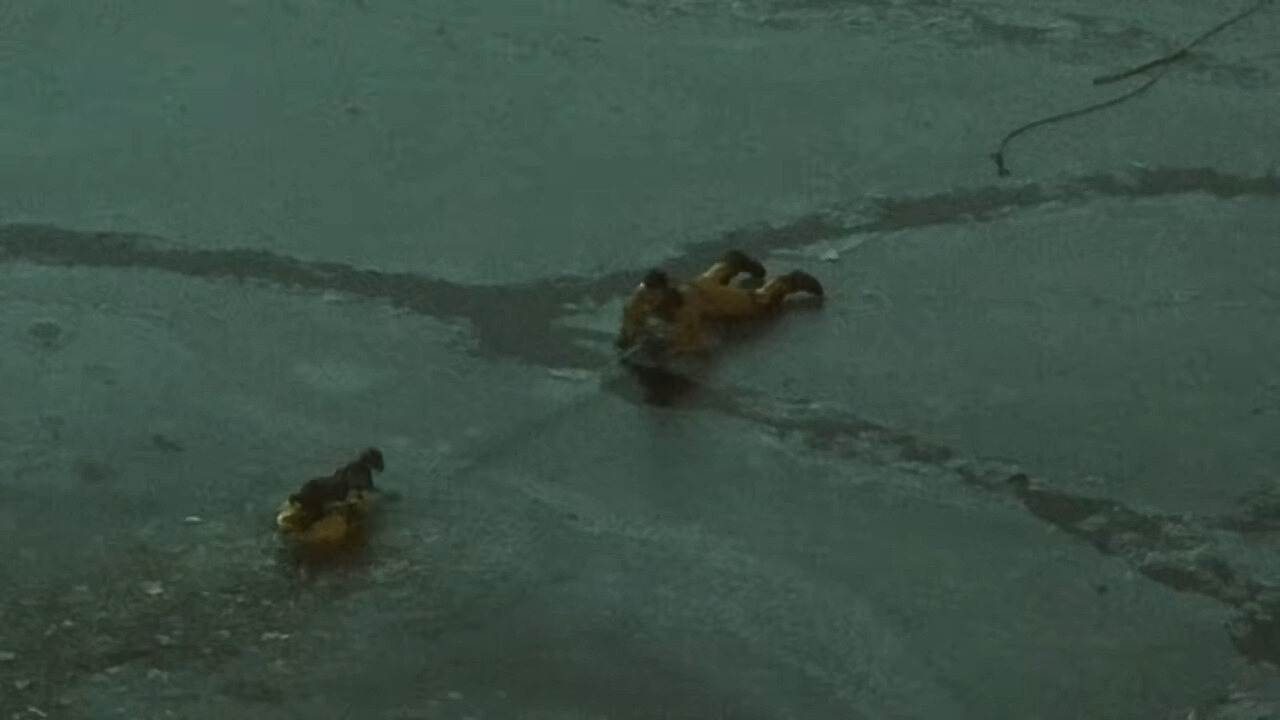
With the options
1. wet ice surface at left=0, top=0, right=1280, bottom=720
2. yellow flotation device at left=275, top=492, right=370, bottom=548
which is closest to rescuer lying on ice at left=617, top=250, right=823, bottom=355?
wet ice surface at left=0, top=0, right=1280, bottom=720

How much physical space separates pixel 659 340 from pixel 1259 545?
106 cm

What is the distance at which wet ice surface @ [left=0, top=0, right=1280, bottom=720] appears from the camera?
4293 millimetres

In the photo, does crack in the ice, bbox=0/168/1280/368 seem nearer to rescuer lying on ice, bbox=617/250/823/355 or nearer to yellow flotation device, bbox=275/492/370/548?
rescuer lying on ice, bbox=617/250/823/355

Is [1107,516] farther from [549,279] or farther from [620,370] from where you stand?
[549,279]

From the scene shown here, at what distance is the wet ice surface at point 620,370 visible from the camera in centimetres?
429

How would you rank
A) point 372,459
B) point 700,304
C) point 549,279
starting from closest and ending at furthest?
point 372,459
point 700,304
point 549,279

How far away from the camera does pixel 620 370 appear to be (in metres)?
5.08

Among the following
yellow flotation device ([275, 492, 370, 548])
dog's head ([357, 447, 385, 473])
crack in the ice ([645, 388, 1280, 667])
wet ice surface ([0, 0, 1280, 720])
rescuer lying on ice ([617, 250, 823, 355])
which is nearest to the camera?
wet ice surface ([0, 0, 1280, 720])

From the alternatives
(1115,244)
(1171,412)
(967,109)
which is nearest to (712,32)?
(967,109)

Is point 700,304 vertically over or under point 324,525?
over

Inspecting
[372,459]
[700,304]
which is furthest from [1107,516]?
[372,459]

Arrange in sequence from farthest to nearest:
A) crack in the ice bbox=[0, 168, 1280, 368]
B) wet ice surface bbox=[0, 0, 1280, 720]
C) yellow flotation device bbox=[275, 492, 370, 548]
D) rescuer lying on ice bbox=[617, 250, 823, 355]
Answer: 1. crack in the ice bbox=[0, 168, 1280, 368]
2. rescuer lying on ice bbox=[617, 250, 823, 355]
3. yellow flotation device bbox=[275, 492, 370, 548]
4. wet ice surface bbox=[0, 0, 1280, 720]

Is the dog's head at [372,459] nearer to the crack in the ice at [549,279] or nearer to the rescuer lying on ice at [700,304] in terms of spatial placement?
Result: the crack in the ice at [549,279]

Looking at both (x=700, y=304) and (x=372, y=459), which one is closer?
(x=372, y=459)
